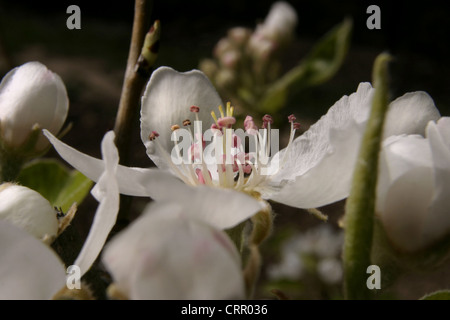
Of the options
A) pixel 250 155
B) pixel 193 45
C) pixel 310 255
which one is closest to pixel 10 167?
pixel 250 155

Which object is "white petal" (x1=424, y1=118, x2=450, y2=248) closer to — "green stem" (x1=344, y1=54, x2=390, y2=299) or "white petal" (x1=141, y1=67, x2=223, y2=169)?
"green stem" (x1=344, y1=54, x2=390, y2=299)

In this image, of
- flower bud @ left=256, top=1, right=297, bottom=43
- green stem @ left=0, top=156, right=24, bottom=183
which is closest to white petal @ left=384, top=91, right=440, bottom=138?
green stem @ left=0, top=156, right=24, bottom=183

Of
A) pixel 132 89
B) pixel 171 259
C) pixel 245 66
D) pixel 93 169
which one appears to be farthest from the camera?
pixel 245 66

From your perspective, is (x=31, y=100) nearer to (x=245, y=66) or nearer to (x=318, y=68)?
(x=318, y=68)

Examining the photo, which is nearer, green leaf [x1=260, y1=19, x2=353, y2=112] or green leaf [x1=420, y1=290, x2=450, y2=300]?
green leaf [x1=420, y1=290, x2=450, y2=300]

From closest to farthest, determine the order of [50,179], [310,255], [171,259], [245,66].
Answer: [171,259] → [50,179] → [245,66] → [310,255]

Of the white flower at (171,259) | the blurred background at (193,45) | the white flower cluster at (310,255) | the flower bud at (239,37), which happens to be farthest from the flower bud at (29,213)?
the blurred background at (193,45)

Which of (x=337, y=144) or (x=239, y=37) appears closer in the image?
(x=337, y=144)

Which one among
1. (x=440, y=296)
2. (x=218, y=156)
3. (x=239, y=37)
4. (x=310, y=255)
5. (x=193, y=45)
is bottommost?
(x=310, y=255)

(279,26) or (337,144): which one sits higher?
(279,26)
